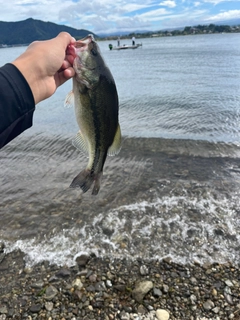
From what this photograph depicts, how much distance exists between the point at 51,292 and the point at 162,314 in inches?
73.7

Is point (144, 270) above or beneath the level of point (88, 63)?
beneath

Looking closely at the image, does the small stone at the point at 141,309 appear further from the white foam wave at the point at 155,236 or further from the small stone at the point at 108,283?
the white foam wave at the point at 155,236

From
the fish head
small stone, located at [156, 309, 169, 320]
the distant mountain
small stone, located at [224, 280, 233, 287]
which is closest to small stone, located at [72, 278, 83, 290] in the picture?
small stone, located at [156, 309, 169, 320]

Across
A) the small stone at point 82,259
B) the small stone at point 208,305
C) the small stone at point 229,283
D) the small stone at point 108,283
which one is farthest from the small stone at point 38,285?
the small stone at point 229,283

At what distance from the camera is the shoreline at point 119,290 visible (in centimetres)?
455

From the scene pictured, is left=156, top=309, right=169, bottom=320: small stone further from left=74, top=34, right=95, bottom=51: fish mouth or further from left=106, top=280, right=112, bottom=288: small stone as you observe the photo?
left=74, top=34, right=95, bottom=51: fish mouth

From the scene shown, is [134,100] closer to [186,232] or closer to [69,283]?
[186,232]

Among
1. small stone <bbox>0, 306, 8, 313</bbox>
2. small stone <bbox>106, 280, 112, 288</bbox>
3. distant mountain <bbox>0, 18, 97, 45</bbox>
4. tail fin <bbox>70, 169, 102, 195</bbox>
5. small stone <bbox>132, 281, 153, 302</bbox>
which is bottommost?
small stone <bbox>0, 306, 8, 313</bbox>

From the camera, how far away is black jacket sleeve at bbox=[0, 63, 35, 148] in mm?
2098

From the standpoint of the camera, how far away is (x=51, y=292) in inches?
194

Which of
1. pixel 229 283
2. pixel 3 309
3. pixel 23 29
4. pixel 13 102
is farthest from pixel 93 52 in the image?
pixel 23 29

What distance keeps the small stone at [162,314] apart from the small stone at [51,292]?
172cm

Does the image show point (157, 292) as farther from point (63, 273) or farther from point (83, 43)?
point (83, 43)

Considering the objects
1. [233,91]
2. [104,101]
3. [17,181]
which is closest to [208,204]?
[104,101]
